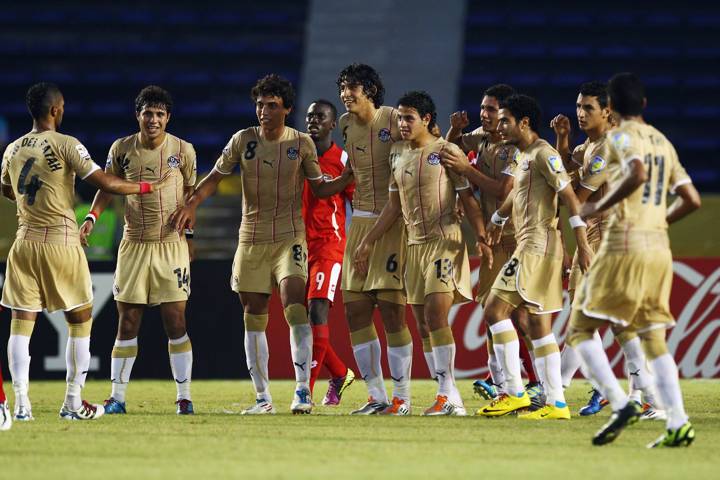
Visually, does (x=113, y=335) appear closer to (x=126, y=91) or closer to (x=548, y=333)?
(x=548, y=333)

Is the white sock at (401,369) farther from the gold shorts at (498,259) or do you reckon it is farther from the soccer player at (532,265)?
the gold shorts at (498,259)

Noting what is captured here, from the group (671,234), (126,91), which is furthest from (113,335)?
(126,91)

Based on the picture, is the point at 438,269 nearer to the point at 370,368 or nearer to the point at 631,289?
the point at 370,368

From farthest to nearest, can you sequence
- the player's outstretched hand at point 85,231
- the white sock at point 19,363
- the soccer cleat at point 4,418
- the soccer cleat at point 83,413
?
1. the player's outstretched hand at point 85,231
2. the soccer cleat at point 83,413
3. the white sock at point 19,363
4. the soccer cleat at point 4,418

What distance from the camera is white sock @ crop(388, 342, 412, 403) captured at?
8375mm

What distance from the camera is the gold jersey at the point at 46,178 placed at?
25.1ft

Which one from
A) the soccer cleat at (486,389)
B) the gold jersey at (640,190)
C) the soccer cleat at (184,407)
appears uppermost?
the gold jersey at (640,190)

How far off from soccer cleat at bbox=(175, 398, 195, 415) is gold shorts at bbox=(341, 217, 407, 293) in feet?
→ 4.38

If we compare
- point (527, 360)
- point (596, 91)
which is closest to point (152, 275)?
point (527, 360)

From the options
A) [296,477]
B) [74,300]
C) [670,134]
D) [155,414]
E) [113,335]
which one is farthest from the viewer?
[670,134]

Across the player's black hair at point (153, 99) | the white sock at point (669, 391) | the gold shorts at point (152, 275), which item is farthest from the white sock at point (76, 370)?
the white sock at point (669, 391)

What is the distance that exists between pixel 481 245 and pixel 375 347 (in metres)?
1.11

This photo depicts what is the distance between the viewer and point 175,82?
24109 millimetres

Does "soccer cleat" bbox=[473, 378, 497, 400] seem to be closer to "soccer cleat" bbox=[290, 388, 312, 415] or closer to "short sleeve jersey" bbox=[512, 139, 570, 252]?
"soccer cleat" bbox=[290, 388, 312, 415]
